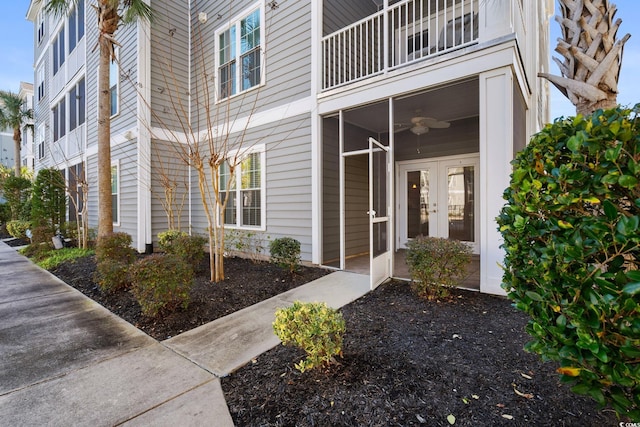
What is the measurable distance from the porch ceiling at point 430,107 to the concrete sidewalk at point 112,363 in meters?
3.48

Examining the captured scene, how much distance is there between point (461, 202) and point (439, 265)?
13.1ft

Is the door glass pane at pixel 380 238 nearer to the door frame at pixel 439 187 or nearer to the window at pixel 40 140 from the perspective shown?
the door frame at pixel 439 187

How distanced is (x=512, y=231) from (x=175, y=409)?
7.82 ft

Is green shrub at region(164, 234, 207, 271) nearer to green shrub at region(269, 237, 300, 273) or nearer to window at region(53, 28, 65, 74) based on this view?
green shrub at region(269, 237, 300, 273)

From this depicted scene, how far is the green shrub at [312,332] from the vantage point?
7.03 feet

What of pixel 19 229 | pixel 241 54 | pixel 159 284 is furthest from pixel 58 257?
pixel 241 54

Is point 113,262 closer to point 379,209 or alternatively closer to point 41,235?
point 379,209

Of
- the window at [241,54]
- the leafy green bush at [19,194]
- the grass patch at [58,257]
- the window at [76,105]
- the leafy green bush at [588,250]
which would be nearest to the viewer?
the leafy green bush at [588,250]

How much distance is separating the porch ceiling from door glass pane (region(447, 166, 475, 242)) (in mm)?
1315

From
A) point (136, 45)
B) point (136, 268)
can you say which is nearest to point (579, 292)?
point (136, 268)

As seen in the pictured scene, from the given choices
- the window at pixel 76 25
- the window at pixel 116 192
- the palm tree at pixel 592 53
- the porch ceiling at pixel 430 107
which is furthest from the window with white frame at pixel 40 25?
the palm tree at pixel 592 53

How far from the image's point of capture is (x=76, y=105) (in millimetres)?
11680

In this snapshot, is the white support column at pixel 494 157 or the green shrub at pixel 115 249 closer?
the white support column at pixel 494 157

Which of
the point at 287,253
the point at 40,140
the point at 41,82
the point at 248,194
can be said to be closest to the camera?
the point at 287,253
